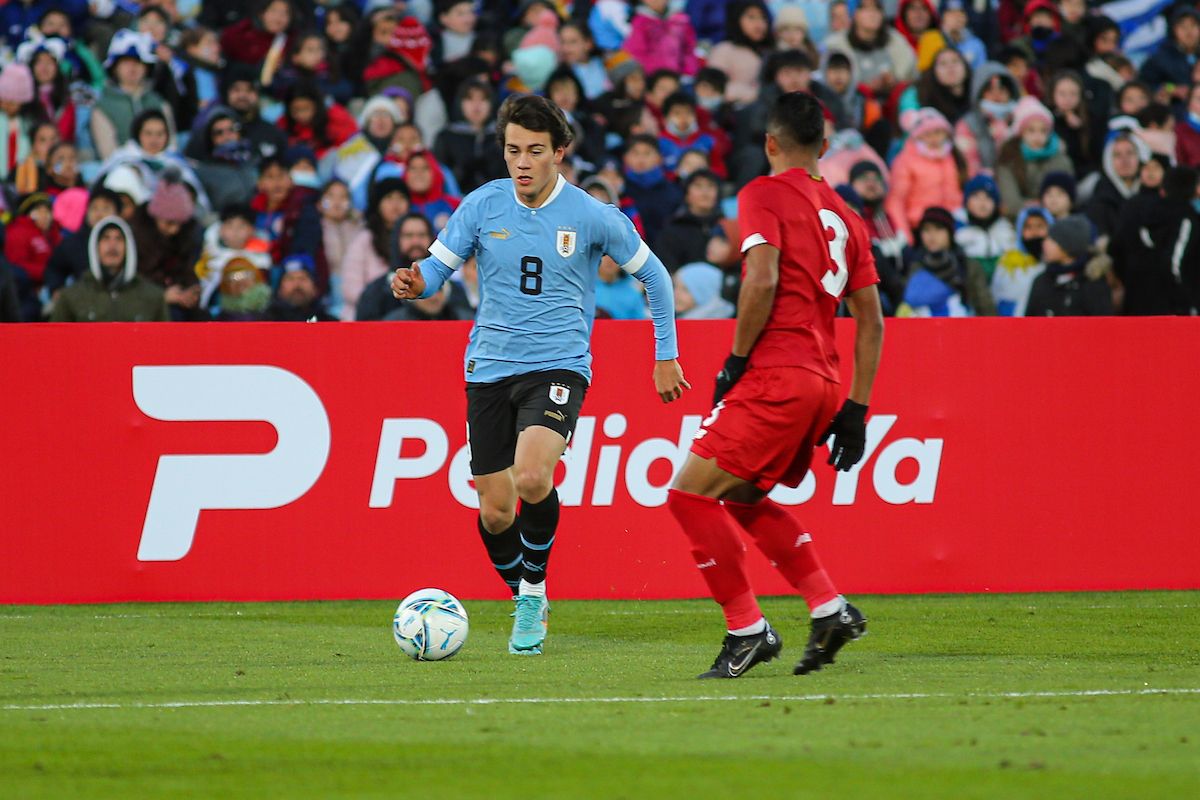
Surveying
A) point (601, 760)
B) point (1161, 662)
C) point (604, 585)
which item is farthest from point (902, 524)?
point (601, 760)

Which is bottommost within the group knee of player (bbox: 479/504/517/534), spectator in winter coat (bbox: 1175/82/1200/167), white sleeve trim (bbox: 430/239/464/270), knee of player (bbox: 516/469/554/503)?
knee of player (bbox: 479/504/517/534)

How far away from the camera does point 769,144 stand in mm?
7641

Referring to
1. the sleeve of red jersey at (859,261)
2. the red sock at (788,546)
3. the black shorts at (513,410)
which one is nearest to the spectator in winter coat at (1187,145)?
the black shorts at (513,410)

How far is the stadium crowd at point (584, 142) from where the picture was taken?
14.6 metres

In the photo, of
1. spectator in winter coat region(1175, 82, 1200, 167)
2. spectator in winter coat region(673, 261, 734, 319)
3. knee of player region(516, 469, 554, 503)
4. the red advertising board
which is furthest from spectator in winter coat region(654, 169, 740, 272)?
knee of player region(516, 469, 554, 503)

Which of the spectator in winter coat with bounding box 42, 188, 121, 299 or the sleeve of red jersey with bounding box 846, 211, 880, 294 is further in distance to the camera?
the spectator in winter coat with bounding box 42, 188, 121, 299

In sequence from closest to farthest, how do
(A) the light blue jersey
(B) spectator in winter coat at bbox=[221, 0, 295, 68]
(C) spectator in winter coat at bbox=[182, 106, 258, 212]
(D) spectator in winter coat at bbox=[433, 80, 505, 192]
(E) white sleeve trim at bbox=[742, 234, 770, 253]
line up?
(E) white sleeve trim at bbox=[742, 234, 770, 253]
(A) the light blue jersey
(C) spectator in winter coat at bbox=[182, 106, 258, 212]
(D) spectator in winter coat at bbox=[433, 80, 505, 192]
(B) spectator in winter coat at bbox=[221, 0, 295, 68]

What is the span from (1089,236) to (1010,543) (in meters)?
4.03

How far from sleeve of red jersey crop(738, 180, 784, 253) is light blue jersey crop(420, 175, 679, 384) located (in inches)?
54.9

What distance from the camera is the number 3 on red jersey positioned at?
7.58 metres

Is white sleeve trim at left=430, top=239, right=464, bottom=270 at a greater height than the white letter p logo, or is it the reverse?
white sleeve trim at left=430, top=239, right=464, bottom=270

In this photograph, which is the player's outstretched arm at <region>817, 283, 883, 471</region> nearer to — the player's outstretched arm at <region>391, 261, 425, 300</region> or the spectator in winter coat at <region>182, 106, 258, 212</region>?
the player's outstretched arm at <region>391, 261, 425, 300</region>

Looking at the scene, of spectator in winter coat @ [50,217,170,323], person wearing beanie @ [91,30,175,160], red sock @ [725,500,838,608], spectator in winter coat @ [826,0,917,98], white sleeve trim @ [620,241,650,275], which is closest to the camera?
red sock @ [725,500,838,608]

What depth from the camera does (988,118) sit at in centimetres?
1786
